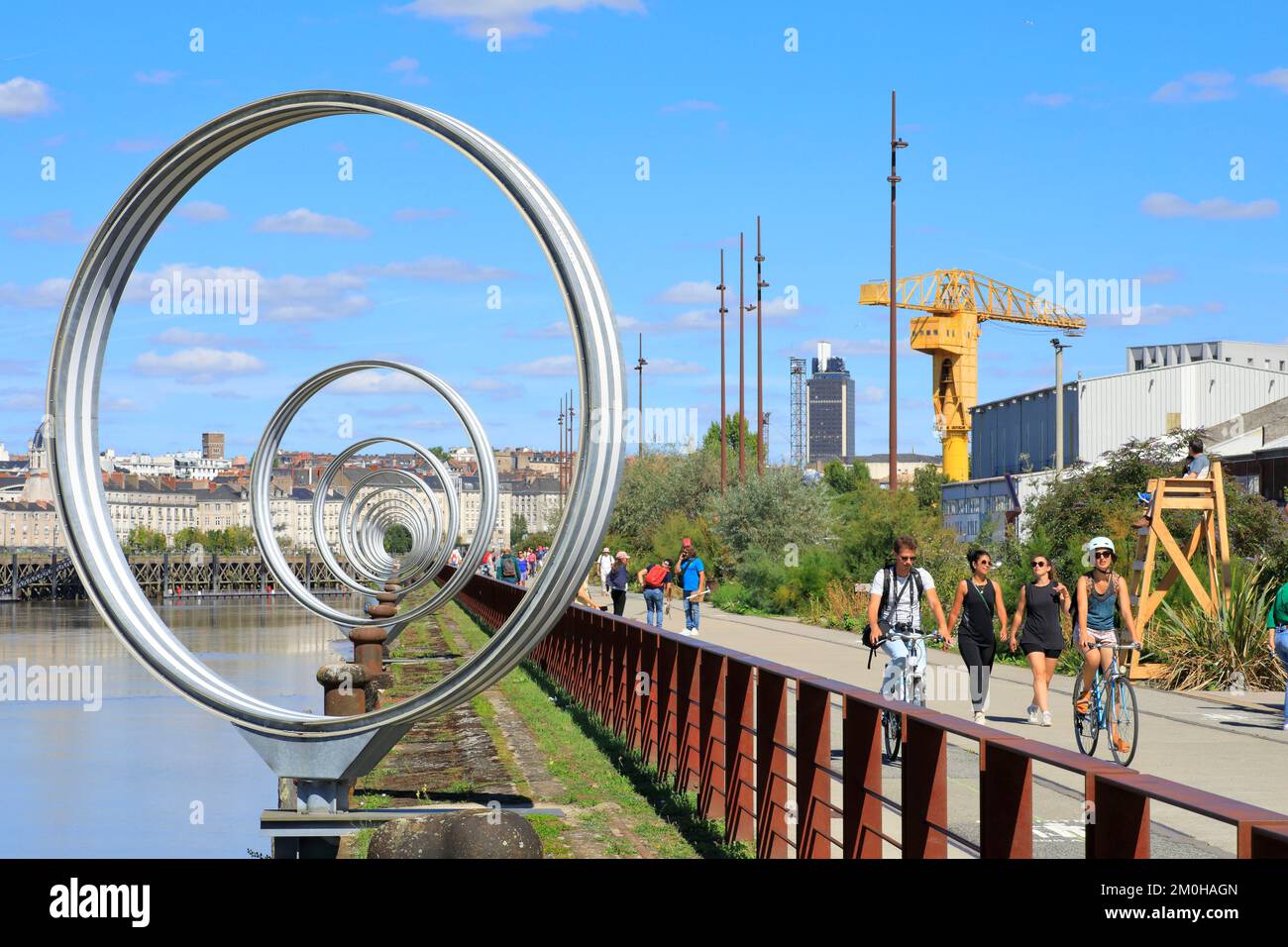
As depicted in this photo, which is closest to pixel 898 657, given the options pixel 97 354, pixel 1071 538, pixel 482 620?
pixel 97 354

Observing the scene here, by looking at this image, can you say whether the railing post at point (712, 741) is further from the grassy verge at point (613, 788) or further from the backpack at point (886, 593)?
the backpack at point (886, 593)

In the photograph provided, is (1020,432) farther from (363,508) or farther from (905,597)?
(905,597)

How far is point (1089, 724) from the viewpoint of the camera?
40.3 feet

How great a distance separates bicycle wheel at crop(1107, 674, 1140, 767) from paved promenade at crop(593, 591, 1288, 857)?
19cm

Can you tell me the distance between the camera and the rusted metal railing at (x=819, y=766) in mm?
4211

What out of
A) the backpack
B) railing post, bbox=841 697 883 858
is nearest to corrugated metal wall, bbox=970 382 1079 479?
the backpack

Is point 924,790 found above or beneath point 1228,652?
above

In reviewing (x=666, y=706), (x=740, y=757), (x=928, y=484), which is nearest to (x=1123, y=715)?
(x=666, y=706)

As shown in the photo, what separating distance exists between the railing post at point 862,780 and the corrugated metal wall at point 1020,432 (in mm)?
48883

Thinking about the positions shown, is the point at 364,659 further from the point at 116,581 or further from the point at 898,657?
the point at 116,581

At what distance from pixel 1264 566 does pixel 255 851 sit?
48.3ft

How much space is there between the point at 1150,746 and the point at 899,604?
2.37m

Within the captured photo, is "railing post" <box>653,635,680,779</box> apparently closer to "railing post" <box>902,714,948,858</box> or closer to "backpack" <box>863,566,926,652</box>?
"backpack" <box>863,566,926,652</box>

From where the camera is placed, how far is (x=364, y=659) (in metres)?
17.5
